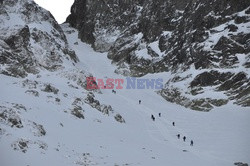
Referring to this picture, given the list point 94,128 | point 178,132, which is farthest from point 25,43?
point 178,132

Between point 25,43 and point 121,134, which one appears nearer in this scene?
point 121,134

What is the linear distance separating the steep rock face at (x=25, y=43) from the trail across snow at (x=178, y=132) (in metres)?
12.5

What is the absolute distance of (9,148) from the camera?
1928cm

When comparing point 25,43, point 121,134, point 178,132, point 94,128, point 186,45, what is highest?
point 186,45

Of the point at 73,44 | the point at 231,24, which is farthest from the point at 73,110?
the point at 73,44

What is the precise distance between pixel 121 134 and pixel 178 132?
10.7 metres

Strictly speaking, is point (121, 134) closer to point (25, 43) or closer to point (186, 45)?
point (25, 43)

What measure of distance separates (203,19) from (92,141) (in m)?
52.2

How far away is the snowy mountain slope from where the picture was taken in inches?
859

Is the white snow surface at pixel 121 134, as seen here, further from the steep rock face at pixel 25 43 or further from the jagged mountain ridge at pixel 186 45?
the jagged mountain ridge at pixel 186 45

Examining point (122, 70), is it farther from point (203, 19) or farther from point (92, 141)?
point (92, 141)

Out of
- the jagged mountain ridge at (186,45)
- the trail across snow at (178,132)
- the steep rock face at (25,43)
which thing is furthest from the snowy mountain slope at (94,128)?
the jagged mountain ridge at (186,45)

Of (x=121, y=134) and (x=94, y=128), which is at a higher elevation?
(x=94, y=128)

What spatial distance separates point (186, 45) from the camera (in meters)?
71.4
